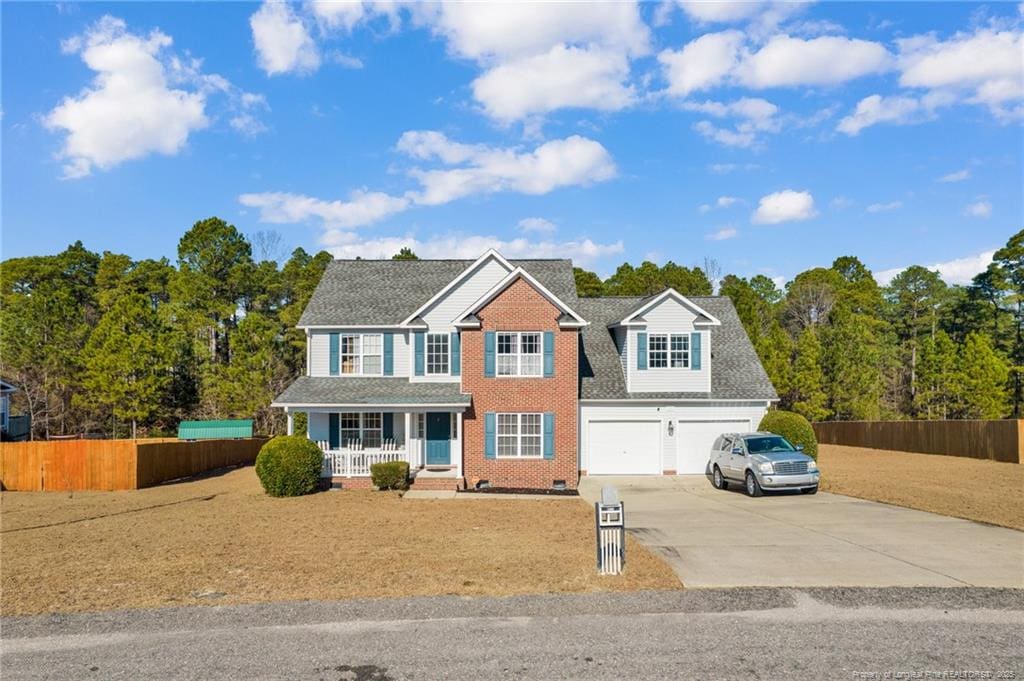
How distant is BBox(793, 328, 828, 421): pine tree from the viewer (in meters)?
47.6

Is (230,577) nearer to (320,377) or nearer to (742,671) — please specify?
(742,671)

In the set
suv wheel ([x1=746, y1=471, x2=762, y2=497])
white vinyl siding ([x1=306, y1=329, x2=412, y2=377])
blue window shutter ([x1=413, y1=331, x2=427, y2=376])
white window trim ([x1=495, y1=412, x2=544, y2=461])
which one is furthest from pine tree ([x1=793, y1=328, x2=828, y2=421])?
white vinyl siding ([x1=306, y1=329, x2=412, y2=377])

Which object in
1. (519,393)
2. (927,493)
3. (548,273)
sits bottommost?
(927,493)

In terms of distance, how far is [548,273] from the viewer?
30.1 meters

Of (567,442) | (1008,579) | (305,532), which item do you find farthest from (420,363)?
(1008,579)

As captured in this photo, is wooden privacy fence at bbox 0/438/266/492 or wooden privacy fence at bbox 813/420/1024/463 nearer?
wooden privacy fence at bbox 0/438/266/492

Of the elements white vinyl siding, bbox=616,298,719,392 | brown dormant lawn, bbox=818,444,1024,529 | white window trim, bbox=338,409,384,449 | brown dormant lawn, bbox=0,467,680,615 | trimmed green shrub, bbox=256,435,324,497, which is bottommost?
brown dormant lawn, bbox=818,444,1024,529

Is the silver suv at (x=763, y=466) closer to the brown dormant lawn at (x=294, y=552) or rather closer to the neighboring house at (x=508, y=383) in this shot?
the neighboring house at (x=508, y=383)

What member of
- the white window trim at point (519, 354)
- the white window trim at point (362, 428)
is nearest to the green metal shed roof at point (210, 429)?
the white window trim at point (362, 428)

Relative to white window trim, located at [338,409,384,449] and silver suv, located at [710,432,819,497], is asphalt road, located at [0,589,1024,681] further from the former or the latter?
white window trim, located at [338,409,384,449]

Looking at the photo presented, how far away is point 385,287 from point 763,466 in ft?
54.2

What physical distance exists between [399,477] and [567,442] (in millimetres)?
5945

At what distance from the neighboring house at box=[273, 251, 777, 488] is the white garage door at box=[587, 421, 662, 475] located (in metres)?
0.05

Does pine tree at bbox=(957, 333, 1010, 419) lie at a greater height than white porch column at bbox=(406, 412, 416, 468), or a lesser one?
greater
